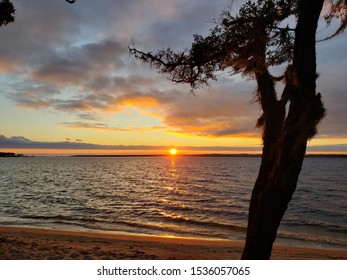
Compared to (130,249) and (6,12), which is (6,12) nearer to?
(6,12)

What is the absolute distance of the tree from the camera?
524cm

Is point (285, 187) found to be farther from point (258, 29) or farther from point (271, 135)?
point (258, 29)

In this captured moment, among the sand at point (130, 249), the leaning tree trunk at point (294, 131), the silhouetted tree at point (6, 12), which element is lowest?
the sand at point (130, 249)

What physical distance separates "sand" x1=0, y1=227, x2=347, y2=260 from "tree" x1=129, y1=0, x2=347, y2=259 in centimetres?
834

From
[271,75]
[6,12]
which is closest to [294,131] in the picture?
[271,75]

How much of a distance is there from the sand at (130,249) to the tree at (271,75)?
8.34 metres

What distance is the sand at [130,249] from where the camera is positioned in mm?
12256

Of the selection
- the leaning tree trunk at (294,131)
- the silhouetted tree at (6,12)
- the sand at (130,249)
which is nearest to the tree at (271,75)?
the leaning tree trunk at (294,131)

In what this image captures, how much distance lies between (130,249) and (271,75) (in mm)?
11501

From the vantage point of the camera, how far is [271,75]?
6242 mm

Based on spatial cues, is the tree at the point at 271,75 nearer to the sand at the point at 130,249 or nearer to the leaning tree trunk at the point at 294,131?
the leaning tree trunk at the point at 294,131

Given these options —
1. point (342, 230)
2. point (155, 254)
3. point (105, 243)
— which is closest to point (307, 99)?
point (155, 254)

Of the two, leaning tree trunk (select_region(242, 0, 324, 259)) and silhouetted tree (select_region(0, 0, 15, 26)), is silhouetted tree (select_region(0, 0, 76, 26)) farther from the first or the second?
leaning tree trunk (select_region(242, 0, 324, 259))

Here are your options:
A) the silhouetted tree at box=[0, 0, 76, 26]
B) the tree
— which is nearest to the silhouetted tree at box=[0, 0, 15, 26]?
the silhouetted tree at box=[0, 0, 76, 26]
